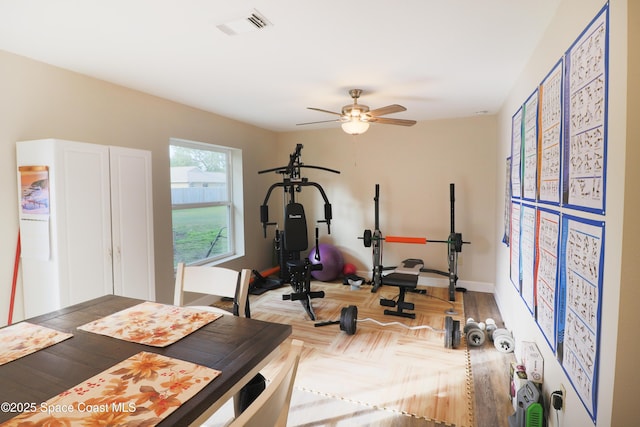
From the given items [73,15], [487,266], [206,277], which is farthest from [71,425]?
[487,266]

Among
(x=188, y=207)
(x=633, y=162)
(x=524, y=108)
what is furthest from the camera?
(x=188, y=207)

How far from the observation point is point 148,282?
2.82 m

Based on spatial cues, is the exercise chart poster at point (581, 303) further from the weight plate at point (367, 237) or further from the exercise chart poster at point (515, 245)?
the weight plate at point (367, 237)

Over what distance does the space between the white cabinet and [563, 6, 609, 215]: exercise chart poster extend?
2.90 m

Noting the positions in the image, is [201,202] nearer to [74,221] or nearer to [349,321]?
[74,221]

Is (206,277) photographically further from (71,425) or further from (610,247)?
Result: (610,247)

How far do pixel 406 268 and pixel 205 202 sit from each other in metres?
2.75

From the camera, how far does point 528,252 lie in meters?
2.25

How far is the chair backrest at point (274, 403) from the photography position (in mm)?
671

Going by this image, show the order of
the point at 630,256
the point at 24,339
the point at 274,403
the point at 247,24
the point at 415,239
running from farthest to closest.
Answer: the point at 415,239
the point at 247,24
the point at 24,339
the point at 630,256
the point at 274,403

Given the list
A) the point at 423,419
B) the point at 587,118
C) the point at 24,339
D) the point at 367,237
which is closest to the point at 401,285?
the point at 367,237

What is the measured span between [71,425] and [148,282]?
223 centimetres

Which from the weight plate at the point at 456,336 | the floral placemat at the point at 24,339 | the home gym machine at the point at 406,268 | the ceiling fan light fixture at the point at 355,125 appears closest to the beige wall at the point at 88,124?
the floral placemat at the point at 24,339

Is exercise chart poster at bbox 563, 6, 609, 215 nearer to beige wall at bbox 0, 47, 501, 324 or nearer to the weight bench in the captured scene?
the weight bench
